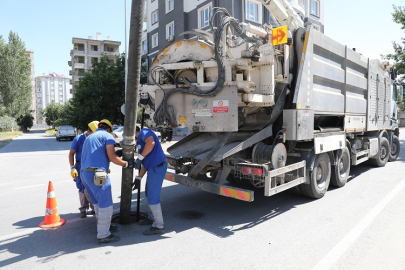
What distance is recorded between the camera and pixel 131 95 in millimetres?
4223

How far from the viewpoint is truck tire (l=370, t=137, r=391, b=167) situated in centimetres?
909

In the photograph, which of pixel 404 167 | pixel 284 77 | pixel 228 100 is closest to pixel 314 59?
pixel 284 77

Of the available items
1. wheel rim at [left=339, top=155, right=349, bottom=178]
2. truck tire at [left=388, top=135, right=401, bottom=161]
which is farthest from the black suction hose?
truck tire at [left=388, top=135, right=401, bottom=161]

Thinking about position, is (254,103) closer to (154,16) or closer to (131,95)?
(131,95)

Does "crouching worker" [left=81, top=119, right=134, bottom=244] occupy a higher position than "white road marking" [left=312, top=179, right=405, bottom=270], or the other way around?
"crouching worker" [left=81, top=119, right=134, bottom=244]

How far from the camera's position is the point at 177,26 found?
A: 25812 millimetres

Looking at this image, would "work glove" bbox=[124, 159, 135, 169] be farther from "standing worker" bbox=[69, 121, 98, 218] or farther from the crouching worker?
"standing worker" bbox=[69, 121, 98, 218]

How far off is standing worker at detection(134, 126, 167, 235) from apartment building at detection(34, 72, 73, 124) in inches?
5840

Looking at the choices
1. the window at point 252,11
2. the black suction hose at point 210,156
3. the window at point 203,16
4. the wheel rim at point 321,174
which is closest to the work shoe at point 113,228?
the black suction hose at point 210,156

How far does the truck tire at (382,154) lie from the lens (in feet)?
29.8

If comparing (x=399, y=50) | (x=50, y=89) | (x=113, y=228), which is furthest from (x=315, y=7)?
(x=50, y=89)

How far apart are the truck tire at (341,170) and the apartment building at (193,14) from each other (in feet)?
46.9

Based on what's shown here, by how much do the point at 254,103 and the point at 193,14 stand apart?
21.8m

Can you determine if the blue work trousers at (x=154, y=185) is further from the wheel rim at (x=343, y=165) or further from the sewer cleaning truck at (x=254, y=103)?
the wheel rim at (x=343, y=165)
